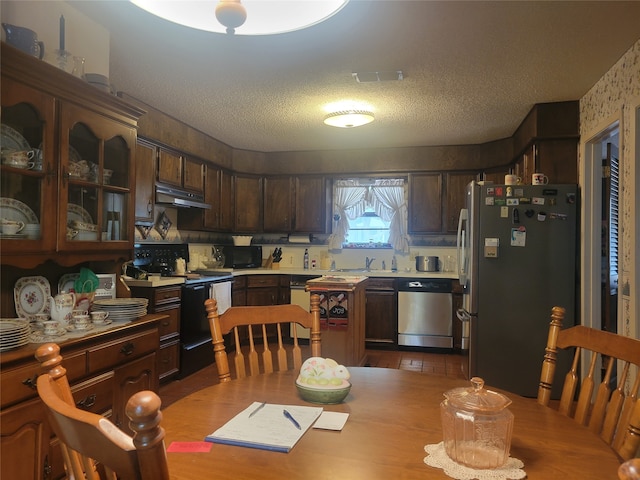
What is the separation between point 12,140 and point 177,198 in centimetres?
231

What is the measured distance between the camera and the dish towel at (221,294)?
4.37 meters

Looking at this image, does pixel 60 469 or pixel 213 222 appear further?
pixel 213 222

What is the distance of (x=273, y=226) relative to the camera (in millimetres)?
5852

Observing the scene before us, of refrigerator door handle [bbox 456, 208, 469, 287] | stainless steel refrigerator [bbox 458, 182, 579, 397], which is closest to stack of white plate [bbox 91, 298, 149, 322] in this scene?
stainless steel refrigerator [bbox 458, 182, 579, 397]

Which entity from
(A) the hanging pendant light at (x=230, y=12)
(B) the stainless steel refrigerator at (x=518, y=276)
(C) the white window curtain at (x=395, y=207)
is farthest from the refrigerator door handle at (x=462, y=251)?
(A) the hanging pendant light at (x=230, y=12)

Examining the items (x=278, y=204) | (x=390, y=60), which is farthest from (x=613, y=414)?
(x=278, y=204)

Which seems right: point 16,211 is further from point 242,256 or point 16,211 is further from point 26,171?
point 242,256

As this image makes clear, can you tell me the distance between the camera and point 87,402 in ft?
6.40

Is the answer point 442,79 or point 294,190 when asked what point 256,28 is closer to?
point 442,79

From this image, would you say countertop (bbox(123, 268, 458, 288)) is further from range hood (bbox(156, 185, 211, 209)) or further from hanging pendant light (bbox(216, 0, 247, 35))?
hanging pendant light (bbox(216, 0, 247, 35))

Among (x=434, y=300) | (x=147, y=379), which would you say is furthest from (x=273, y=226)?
(x=147, y=379)

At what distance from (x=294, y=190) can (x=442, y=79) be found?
2.92 metres

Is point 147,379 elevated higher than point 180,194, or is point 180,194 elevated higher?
point 180,194

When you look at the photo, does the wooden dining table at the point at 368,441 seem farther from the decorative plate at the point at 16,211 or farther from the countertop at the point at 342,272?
the countertop at the point at 342,272
